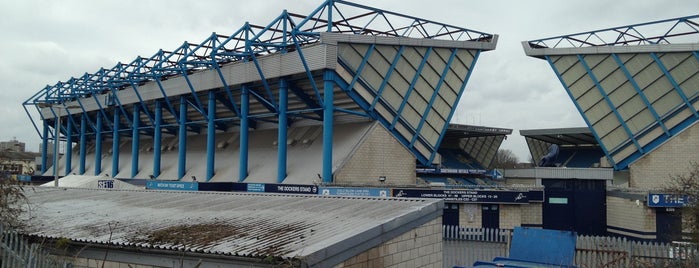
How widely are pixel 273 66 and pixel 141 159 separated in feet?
89.4

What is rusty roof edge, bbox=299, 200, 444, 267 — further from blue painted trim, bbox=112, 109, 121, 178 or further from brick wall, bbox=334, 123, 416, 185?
blue painted trim, bbox=112, 109, 121, 178

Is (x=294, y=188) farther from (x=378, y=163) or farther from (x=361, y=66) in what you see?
(x=361, y=66)

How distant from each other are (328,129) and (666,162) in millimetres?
22061

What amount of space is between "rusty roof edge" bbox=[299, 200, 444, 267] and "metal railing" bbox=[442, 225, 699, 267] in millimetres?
6094

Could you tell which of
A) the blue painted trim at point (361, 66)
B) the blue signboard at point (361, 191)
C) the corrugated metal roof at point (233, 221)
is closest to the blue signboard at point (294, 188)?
the blue signboard at point (361, 191)

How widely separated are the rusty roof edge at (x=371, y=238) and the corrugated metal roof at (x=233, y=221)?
2 cm

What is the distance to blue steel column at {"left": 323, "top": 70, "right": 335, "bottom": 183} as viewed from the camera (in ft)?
106

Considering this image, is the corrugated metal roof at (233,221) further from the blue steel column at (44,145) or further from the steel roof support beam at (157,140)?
the blue steel column at (44,145)

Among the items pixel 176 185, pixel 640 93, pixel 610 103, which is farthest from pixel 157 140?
pixel 640 93

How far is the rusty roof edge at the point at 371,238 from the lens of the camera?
803cm

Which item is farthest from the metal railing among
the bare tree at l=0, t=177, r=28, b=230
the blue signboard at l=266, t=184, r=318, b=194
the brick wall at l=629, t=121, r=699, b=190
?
the brick wall at l=629, t=121, r=699, b=190

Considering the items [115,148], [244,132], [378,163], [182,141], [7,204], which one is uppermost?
[244,132]

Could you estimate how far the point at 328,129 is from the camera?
32.5 meters

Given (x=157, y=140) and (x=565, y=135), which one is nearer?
(x=157, y=140)
